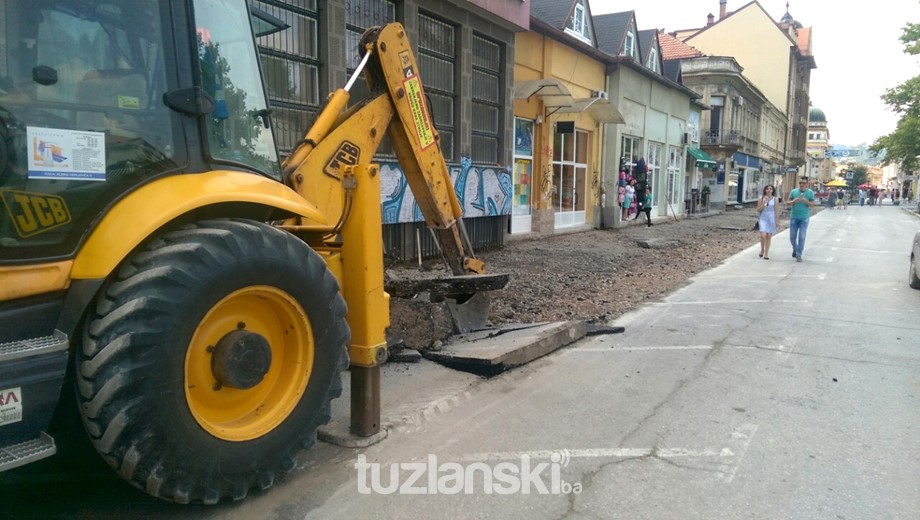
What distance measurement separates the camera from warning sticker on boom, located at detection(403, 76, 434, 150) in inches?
205

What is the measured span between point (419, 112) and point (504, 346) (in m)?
2.32

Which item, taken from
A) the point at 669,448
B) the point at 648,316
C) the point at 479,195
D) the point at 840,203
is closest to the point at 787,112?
the point at 840,203

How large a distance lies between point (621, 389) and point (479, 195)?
8.94 meters

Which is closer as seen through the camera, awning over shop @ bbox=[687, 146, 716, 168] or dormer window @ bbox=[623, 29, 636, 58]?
dormer window @ bbox=[623, 29, 636, 58]

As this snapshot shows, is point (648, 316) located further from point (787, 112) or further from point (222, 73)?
point (787, 112)

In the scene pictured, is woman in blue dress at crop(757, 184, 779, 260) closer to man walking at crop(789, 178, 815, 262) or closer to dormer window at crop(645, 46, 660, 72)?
man walking at crop(789, 178, 815, 262)

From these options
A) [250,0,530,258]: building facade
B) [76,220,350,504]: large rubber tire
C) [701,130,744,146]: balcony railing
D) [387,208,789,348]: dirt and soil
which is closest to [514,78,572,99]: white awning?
[250,0,530,258]: building facade

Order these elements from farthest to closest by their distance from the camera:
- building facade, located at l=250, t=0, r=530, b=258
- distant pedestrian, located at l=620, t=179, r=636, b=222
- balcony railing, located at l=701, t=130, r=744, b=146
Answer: balcony railing, located at l=701, t=130, r=744, b=146, distant pedestrian, located at l=620, t=179, r=636, b=222, building facade, located at l=250, t=0, r=530, b=258

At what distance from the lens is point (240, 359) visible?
10.2ft

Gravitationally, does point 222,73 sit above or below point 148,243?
above

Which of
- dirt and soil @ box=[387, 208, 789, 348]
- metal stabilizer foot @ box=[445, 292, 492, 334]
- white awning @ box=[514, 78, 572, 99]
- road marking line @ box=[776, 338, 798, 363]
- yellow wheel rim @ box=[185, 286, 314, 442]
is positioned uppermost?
white awning @ box=[514, 78, 572, 99]

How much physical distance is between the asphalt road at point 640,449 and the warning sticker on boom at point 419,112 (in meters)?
2.12

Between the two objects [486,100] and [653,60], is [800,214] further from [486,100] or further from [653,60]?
[653,60]

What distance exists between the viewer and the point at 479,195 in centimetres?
1391
